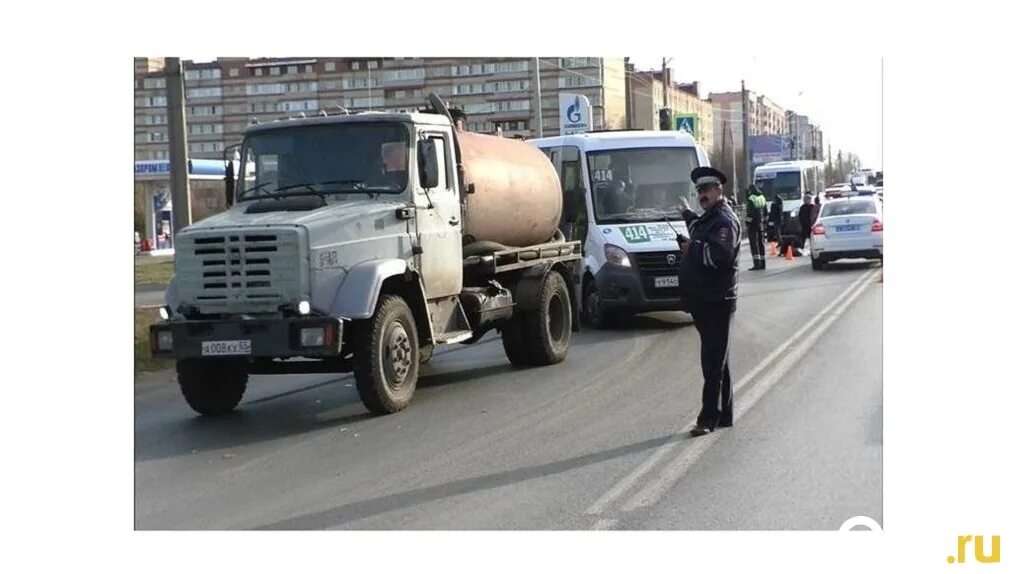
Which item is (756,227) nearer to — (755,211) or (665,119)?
(755,211)

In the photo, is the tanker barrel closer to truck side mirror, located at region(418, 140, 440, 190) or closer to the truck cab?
truck side mirror, located at region(418, 140, 440, 190)

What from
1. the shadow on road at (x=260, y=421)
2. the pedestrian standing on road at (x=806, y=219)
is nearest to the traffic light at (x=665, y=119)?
the pedestrian standing on road at (x=806, y=219)

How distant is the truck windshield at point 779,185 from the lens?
33844mm

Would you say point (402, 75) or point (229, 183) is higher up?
point (402, 75)

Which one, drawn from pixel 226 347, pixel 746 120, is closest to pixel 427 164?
pixel 226 347

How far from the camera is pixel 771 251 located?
2431 centimetres

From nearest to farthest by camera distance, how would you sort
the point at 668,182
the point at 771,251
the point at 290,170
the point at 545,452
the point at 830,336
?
the point at 545,452
the point at 290,170
the point at 830,336
the point at 668,182
the point at 771,251

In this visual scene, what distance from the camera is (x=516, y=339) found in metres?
11.8

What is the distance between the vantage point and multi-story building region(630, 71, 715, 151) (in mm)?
10742

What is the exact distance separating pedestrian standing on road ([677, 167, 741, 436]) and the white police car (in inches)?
262

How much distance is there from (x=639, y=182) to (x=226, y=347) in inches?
295
